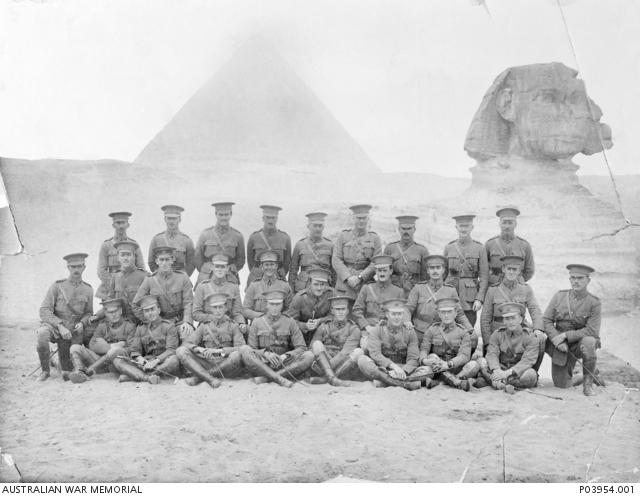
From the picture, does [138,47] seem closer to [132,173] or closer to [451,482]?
[132,173]

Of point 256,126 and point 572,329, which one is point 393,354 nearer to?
point 572,329

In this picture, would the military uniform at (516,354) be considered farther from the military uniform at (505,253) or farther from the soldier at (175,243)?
the soldier at (175,243)

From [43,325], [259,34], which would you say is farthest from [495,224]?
[43,325]

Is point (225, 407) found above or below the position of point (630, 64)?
below

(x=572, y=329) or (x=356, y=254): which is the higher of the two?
(x=356, y=254)

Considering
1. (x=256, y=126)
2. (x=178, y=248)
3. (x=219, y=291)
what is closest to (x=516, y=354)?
(x=219, y=291)

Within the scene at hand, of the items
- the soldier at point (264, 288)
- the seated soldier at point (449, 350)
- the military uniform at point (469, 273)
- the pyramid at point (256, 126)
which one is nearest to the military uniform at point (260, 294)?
the soldier at point (264, 288)
